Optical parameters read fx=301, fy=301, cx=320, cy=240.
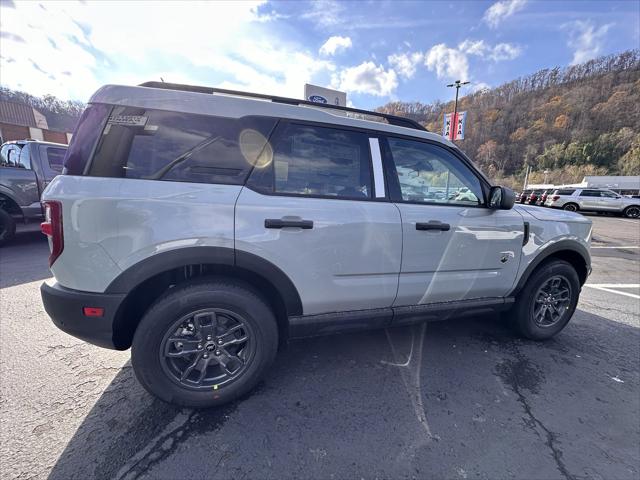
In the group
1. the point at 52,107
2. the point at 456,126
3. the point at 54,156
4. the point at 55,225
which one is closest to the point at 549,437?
the point at 55,225

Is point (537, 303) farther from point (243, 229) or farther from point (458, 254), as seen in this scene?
point (243, 229)

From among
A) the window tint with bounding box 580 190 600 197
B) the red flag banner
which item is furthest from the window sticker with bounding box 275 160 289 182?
the window tint with bounding box 580 190 600 197

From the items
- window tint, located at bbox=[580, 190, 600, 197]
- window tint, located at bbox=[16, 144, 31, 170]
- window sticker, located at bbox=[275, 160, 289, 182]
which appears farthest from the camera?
window tint, located at bbox=[580, 190, 600, 197]

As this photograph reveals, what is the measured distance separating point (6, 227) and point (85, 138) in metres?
6.46

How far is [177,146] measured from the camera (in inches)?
77.5

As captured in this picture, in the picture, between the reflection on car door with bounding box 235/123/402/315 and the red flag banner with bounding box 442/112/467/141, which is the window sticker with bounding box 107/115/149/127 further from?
the red flag banner with bounding box 442/112/467/141

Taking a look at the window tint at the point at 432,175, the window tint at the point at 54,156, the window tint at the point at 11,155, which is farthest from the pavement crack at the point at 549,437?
the window tint at the point at 11,155

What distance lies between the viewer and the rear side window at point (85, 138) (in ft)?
6.13

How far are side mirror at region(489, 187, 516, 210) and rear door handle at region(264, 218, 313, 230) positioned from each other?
1.73 meters

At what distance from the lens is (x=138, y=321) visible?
212cm

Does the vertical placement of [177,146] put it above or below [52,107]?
below

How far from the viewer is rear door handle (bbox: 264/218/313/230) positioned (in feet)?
6.64

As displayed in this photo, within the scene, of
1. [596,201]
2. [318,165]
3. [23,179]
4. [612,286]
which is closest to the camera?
[318,165]

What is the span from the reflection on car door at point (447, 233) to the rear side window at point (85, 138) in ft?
6.71
